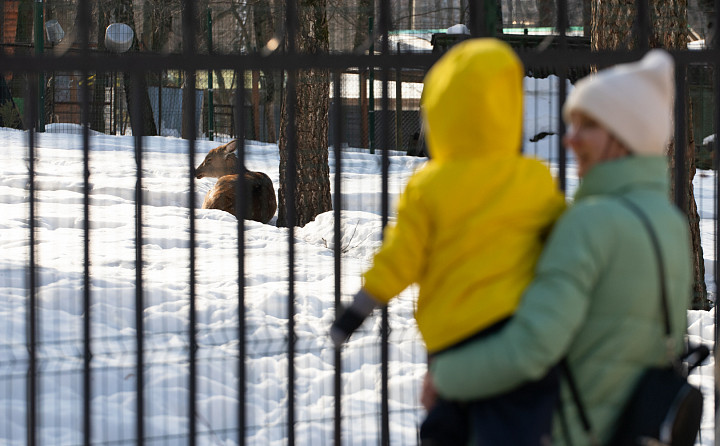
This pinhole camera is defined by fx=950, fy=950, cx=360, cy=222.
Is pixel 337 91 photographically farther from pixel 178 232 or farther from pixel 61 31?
pixel 61 31

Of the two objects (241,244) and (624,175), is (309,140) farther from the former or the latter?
(624,175)

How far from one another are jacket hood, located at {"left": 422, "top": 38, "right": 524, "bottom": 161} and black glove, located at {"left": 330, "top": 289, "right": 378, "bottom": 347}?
37cm

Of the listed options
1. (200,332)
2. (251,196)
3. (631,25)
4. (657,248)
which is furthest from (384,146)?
(251,196)

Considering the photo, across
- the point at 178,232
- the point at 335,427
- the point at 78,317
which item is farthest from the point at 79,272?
the point at 335,427

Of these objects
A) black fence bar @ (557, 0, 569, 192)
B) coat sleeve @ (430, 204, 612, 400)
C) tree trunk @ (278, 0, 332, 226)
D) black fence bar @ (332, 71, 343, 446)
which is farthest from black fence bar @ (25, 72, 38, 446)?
tree trunk @ (278, 0, 332, 226)

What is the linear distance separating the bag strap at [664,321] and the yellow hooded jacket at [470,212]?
7.4 inches

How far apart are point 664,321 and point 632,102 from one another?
1.61ft

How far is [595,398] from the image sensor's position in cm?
213

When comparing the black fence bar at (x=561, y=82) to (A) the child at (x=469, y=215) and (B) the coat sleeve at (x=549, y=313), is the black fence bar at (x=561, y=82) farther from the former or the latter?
(B) the coat sleeve at (x=549, y=313)

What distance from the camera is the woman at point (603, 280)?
200cm

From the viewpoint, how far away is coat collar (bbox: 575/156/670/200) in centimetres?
211

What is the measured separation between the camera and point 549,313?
198 cm

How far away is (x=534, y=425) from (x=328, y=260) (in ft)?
16.6

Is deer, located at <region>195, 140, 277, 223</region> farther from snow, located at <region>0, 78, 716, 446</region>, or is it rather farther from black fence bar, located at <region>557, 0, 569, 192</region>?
black fence bar, located at <region>557, 0, 569, 192</region>
